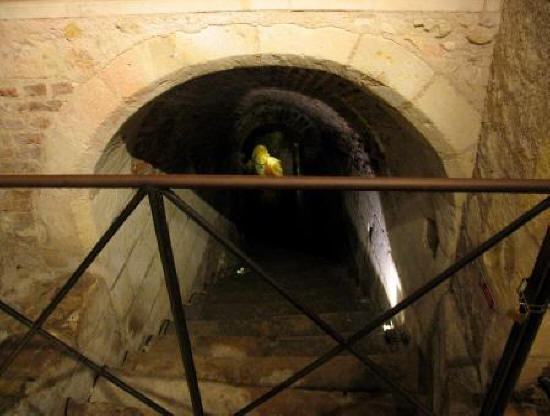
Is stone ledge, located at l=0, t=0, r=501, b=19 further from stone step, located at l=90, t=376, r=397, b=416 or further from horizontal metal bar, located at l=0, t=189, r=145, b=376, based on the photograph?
stone step, located at l=90, t=376, r=397, b=416

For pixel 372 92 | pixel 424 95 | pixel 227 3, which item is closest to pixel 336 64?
pixel 372 92

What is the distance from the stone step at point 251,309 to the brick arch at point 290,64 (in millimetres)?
2630

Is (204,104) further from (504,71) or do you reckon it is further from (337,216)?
(337,216)

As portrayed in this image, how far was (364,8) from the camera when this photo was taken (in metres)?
2.20

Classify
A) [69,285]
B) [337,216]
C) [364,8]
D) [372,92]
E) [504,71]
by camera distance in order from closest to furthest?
[69,285] < [504,71] < [364,8] < [372,92] < [337,216]

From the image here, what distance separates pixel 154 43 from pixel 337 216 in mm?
5750

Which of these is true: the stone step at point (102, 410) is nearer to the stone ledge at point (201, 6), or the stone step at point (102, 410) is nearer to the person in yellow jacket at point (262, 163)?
the stone ledge at point (201, 6)

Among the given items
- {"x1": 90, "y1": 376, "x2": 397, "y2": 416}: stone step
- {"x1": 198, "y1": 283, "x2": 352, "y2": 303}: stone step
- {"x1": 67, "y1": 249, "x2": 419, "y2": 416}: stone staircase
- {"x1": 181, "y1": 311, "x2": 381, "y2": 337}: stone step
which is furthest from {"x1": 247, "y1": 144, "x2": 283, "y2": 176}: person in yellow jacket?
{"x1": 90, "y1": 376, "x2": 397, "y2": 416}: stone step

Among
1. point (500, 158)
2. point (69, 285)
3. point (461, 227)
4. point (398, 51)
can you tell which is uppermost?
point (398, 51)

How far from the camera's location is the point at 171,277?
4.46 ft

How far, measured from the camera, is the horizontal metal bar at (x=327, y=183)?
1.15 metres

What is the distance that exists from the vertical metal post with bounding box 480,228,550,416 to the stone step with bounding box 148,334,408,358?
1.84 m

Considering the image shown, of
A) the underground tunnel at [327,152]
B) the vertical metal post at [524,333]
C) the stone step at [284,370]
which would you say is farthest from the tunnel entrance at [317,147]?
the vertical metal post at [524,333]

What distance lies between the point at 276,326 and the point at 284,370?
3.39ft
